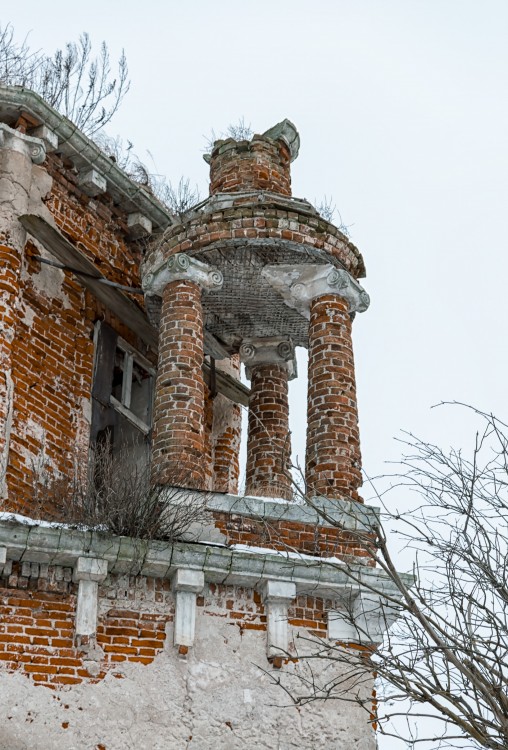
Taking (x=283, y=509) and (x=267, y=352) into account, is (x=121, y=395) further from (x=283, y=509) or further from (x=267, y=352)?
(x=283, y=509)

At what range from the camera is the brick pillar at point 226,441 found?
15.4 m

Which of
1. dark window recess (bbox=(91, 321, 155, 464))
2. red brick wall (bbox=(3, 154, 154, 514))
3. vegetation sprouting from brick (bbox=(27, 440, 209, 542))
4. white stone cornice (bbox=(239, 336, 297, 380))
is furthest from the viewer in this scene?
white stone cornice (bbox=(239, 336, 297, 380))

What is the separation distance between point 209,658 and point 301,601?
104cm

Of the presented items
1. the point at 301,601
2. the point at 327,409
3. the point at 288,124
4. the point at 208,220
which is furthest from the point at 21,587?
the point at 288,124

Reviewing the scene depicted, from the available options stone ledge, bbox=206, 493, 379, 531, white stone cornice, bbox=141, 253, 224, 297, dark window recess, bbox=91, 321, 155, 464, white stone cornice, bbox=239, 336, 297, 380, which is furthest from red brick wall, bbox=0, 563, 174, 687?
white stone cornice, bbox=239, 336, 297, 380

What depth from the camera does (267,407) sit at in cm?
1510

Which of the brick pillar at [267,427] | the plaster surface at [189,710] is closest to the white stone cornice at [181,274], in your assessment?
the brick pillar at [267,427]

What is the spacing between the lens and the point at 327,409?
12727mm

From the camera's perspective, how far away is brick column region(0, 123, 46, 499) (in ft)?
38.9

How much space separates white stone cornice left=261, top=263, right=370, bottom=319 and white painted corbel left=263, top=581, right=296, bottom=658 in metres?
3.55

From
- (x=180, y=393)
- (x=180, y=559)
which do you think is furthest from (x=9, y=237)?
(x=180, y=559)

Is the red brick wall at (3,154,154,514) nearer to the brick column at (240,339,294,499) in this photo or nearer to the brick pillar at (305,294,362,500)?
the brick column at (240,339,294,499)

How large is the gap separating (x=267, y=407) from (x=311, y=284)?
6.51 ft

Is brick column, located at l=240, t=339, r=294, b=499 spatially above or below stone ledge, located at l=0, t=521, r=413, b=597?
above
